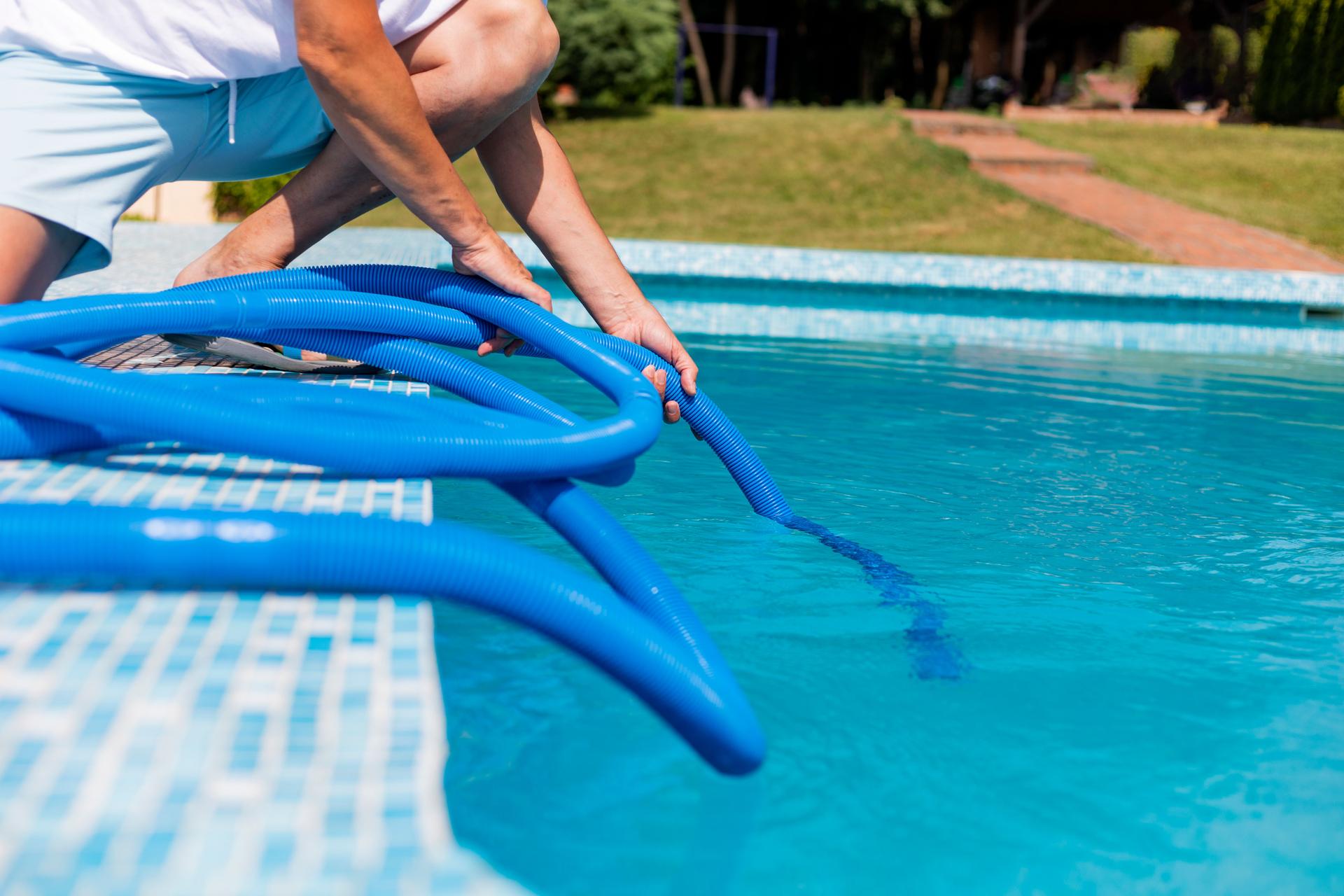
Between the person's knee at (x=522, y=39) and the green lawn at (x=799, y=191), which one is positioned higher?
the person's knee at (x=522, y=39)

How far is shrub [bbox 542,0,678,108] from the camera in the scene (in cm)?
1881

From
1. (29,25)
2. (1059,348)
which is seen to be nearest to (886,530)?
(29,25)

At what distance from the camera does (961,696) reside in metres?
2.09

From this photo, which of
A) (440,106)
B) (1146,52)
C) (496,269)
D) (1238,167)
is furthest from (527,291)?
(1146,52)

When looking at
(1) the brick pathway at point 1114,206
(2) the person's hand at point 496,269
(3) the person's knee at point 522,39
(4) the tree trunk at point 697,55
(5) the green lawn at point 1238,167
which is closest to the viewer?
(2) the person's hand at point 496,269

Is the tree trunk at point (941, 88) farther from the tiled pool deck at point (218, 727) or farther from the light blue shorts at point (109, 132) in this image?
the tiled pool deck at point (218, 727)

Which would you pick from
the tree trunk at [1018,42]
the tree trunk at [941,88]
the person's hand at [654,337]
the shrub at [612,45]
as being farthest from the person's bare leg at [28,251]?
the tree trunk at [941,88]

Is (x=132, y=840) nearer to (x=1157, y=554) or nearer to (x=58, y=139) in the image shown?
(x=58, y=139)

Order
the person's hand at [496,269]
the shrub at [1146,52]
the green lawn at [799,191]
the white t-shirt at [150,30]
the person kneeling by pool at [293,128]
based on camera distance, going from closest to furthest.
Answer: the person kneeling by pool at [293,128] < the white t-shirt at [150,30] < the person's hand at [496,269] < the green lawn at [799,191] < the shrub at [1146,52]

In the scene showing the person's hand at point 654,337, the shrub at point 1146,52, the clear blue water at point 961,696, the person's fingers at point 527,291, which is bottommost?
the shrub at point 1146,52

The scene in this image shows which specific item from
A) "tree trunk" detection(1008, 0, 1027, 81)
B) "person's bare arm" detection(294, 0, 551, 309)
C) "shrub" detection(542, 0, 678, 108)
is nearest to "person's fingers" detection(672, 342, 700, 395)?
"person's bare arm" detection(294, 0, 551, 309)

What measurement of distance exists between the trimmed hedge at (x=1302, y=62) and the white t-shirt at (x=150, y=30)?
72.9ft

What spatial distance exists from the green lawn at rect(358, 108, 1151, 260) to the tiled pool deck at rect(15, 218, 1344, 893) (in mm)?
11120

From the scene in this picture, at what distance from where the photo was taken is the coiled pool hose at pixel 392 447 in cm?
136
